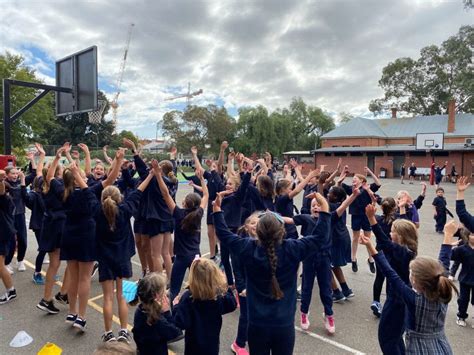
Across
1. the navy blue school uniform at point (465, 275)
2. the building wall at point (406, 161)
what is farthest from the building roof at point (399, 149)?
the navy blue school uniform at point (465, 275)

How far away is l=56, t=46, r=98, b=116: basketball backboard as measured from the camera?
6.68 m

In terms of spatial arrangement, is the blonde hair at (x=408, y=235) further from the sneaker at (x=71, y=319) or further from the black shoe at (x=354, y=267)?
the sneaker at (x=71, y=319)

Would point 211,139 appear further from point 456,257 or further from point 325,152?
point 456,257

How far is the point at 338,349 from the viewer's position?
3.59 m

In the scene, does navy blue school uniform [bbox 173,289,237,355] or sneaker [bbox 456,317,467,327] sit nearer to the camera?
navy blue school uniform [bbox 173,289,237,355]

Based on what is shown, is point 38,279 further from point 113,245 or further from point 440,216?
point 440,216

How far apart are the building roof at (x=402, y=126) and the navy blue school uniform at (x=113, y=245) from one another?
46605 millimetres

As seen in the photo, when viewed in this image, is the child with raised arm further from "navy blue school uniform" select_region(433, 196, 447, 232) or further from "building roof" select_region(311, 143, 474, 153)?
"building roof" select_region(311, 143, 474, 153)

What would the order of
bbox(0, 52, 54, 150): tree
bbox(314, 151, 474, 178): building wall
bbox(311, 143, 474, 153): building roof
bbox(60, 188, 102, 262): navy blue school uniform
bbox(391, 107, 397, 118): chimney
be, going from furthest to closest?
bbox(391, 107, 397, 118): chimney → bbox(311, 143, 474, 153): building roof → bbox(314, 151, 474, 178): building wall → bbox(0, 52, 54, 150): tree → bbox(60, 188, 102, 262): navy blue school uniform

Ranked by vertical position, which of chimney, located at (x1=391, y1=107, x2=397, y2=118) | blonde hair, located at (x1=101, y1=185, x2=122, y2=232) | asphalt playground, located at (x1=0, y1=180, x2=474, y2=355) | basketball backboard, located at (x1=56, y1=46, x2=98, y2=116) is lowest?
asphalt playground, located at (x1=0, y1=180, x2=474, y2=355)

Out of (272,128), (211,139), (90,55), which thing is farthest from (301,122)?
(90,55)

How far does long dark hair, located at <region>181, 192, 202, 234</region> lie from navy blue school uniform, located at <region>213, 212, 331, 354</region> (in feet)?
5.25

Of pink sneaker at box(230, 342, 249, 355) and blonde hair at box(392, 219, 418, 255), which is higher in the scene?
blonde hair at box(392, 219, 418, 255)

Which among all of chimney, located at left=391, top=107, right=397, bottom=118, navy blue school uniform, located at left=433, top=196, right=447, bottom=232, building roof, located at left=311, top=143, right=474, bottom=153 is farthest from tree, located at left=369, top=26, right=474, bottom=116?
navy blue school uniform, located at left=433, top=196, right=447, bottom=232
